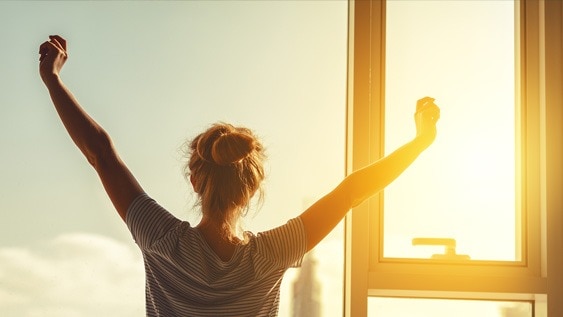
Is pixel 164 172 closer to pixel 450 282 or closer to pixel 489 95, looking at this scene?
pixel 450 282

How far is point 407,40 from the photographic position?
1911 millimetres

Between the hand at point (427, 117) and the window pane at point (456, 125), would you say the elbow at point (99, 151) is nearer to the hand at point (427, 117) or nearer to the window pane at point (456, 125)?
the hand at point (427, 117)

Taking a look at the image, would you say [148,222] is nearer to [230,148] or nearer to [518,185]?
[230,148]

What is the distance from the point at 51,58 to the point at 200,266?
19.3 inches

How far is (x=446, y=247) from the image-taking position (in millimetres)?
1842

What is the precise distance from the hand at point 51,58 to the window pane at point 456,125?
807 millimetres

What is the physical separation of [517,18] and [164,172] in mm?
976

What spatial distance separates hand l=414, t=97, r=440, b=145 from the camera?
1.63 metres

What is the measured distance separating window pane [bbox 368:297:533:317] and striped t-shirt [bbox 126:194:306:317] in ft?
1.66

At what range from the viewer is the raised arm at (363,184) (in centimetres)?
141

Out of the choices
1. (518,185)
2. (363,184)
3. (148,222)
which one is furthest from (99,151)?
(518,185)

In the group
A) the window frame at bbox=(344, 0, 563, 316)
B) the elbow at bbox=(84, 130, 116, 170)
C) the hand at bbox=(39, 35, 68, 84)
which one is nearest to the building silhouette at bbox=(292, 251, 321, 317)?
the window frame at bbox=(344, 0, 563, 316)

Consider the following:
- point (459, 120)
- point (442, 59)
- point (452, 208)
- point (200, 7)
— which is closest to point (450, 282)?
point (452, 208)

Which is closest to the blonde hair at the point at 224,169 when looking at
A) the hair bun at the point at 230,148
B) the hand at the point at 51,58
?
the hair bun at the point at 230,148
